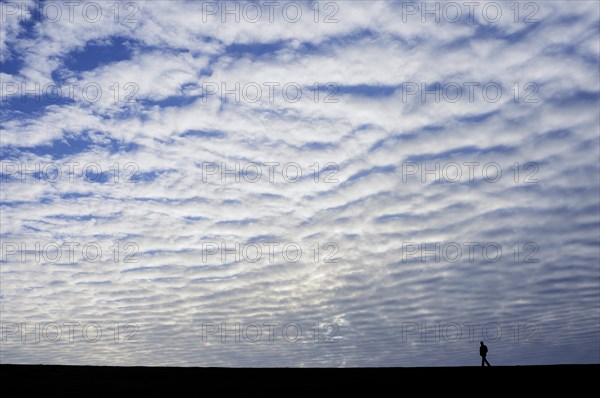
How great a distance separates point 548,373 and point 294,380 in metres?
13.6

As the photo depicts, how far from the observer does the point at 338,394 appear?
23516 mm

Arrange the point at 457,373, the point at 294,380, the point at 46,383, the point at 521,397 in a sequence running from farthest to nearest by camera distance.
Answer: the point at 457,373, the point at 294,380, the point at 46,383, the point at 521,397

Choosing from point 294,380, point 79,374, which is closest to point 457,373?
point 294,380

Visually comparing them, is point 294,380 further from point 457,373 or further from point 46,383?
point 46,383

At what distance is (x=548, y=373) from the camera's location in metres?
28.4

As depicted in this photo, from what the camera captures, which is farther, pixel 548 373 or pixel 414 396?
pixel 548 373

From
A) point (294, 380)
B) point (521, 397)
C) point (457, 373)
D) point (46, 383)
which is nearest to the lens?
point (521, 397)

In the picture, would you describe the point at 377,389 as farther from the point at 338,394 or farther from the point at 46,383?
the point at 46,383

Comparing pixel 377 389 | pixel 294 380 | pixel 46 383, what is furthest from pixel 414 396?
pixel 46 383

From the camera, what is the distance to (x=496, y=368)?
3034 centimetres

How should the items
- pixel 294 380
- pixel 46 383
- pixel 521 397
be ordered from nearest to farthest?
pixel 521 397 → pixel 46 383 → pixel 294 380

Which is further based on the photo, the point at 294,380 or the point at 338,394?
the point at 294,380

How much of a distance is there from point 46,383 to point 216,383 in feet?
25.8

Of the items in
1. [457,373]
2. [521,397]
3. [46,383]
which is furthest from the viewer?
[457,373]
